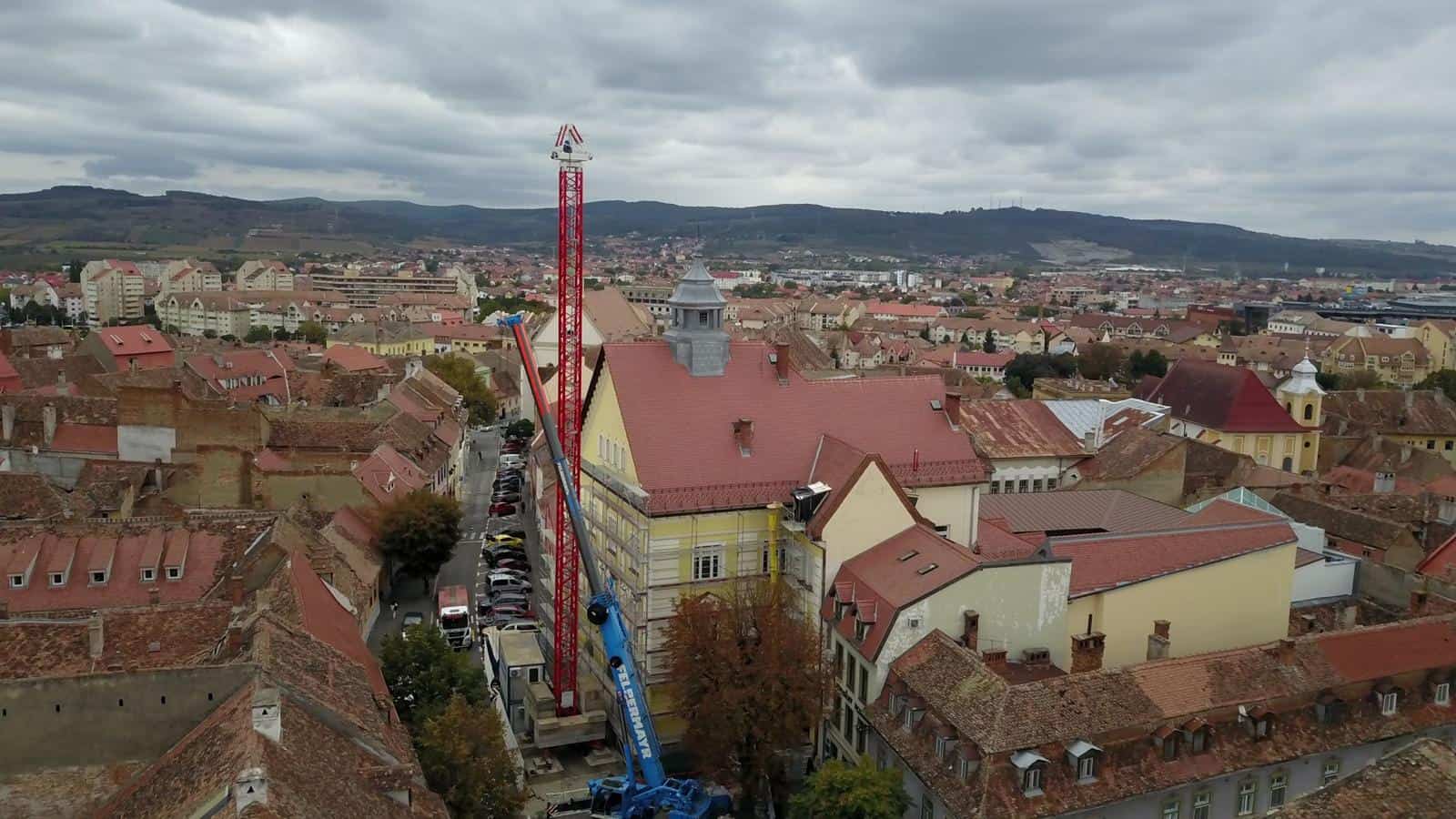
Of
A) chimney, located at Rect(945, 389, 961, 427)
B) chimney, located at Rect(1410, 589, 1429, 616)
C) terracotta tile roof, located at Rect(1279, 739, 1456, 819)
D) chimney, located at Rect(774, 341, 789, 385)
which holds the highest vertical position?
chimney, located at Rect(774, 341, 789, 385)

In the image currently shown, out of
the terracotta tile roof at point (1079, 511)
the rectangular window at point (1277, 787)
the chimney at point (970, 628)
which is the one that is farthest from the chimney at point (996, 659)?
the terracotta tile roof at point (1079, 511)

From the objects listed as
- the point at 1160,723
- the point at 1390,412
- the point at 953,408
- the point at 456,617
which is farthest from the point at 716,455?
the point at 1390,412

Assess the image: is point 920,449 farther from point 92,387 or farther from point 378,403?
point 92,387

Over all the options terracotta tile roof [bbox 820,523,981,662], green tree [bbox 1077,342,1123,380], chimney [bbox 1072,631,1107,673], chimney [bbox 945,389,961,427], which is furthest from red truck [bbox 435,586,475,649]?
green tree [bbox 1077,342,1123,380]

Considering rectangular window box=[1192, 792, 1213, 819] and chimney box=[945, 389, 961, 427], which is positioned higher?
chimney box=[945, 389, 961, 427]

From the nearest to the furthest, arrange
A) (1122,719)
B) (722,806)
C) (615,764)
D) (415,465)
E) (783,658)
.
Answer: (1122,719) → (783,658) → (722,806) → (615,764) → (415,465)

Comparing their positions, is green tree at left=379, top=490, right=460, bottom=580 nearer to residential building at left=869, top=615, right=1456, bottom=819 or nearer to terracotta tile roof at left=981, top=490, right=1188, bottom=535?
terracotta tile roof at left=981, top=490, right=1188, bottom=535

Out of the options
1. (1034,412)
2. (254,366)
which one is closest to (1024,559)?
(1034,412)
